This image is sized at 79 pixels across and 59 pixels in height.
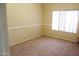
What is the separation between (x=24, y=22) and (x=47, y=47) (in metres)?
0.64

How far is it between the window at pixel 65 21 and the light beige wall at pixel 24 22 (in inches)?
10.4

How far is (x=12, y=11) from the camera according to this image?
1.78 m

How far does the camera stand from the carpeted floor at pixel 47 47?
6.03 ft

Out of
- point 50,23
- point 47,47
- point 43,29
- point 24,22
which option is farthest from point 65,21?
point 24,22

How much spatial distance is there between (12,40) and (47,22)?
0.67 m

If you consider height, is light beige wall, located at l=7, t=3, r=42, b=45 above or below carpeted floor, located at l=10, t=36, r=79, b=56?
above

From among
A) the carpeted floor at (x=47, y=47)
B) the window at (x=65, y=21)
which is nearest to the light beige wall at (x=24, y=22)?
the carpeted floor at (x=47, y=47)

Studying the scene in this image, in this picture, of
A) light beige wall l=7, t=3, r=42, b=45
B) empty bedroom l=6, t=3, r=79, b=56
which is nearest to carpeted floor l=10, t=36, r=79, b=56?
empty bedroom l=6, t=3, r=79, b=56

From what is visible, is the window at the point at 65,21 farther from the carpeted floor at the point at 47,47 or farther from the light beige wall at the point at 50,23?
the carpeted floor at the point at 47,47

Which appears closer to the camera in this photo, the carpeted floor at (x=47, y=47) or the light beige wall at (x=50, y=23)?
the light beige wall at (x=50, y=23)

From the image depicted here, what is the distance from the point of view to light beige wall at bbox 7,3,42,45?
179 centimetres

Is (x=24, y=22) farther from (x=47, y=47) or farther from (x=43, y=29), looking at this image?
(x=47, y=47)

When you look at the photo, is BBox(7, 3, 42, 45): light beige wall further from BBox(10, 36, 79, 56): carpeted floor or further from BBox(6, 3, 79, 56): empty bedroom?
BBox(10, 36, 79, 56): carpeted floor

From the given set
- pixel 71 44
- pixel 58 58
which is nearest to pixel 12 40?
pixel 71 44
